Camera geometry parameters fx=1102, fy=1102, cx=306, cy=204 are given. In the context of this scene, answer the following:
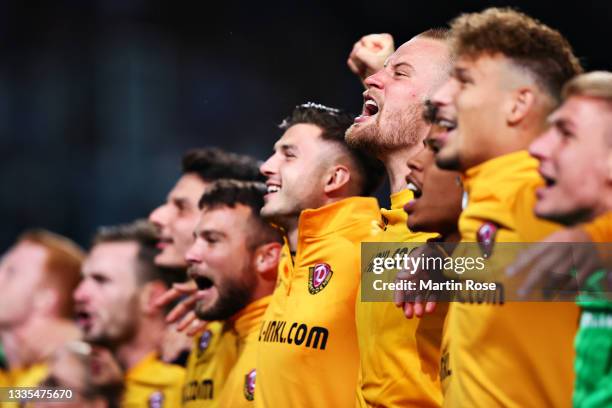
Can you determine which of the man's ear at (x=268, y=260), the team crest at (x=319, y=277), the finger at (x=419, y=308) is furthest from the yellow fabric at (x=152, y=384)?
the finger at (x=419, y=308)

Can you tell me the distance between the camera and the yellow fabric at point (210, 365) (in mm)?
3674

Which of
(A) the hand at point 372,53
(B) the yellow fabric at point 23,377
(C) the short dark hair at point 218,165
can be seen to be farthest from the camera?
(B) the yellow fabric at point 23,377

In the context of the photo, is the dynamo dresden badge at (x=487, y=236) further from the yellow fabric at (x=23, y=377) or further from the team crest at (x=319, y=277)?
the yellow fabric at (x=23, y=377)

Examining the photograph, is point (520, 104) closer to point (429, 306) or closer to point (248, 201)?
point (429, 306)

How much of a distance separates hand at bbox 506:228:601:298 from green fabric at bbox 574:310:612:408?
9cm

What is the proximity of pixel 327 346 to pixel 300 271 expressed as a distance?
29 cm

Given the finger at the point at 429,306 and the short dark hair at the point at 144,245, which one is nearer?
the finger at the point at 429,306

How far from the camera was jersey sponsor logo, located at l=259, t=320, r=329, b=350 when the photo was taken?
2.92 metres

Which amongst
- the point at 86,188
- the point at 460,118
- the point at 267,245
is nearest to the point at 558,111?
the point at 460,118

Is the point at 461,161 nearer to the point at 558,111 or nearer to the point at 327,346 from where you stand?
the point at 558,111

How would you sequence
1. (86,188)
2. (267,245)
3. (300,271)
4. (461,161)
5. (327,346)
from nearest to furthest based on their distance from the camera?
(461,161) → (327,346) → (300,271) → (267,245) → (86,188)

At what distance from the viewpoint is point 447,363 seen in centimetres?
231

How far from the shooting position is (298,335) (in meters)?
2.95

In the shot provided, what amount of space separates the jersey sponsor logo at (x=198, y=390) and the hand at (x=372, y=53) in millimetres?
1191
